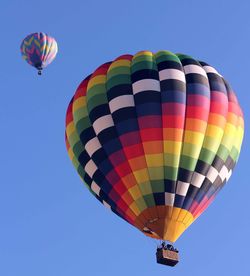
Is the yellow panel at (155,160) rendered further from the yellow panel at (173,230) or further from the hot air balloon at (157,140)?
the yellow panel at (173,230)

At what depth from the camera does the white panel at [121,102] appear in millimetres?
31469

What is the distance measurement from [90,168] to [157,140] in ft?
8.57

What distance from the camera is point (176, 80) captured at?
104 feet

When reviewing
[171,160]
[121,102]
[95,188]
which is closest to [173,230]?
[171,160]

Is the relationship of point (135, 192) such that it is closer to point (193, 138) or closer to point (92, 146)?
point (92, 146)

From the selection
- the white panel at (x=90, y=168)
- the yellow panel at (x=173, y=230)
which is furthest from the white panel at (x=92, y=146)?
the yellow panel at (x=173, y=230)

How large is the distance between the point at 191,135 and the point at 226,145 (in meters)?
1.48

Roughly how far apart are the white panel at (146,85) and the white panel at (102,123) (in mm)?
1274

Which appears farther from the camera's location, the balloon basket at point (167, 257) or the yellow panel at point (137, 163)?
the yellow panel at point (137, 163)

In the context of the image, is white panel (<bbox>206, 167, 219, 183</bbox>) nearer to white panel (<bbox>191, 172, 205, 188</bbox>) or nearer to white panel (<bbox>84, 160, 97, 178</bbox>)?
white panel (<bbox>191, 172, 205, 188</bbox>)

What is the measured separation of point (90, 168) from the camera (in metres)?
31.8

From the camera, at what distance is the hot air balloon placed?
3036 centimetres

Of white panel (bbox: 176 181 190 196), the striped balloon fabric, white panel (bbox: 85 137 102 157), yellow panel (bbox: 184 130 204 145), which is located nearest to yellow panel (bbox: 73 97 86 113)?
the striped balloon fabric

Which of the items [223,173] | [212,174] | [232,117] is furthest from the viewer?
[232,117]
